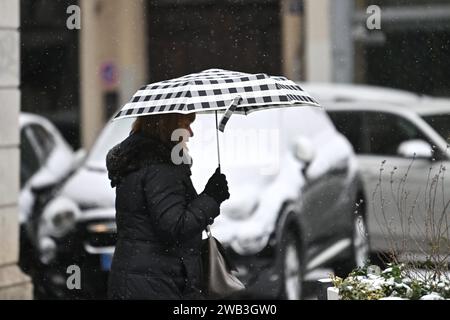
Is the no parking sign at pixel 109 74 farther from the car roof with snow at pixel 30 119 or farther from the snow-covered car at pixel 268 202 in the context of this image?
the snow-covered car at pixel 268 202

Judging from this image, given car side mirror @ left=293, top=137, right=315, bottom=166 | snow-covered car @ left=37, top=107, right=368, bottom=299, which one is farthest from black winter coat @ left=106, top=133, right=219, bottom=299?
car side mirror @ left=293, top=137, right=315, bottom=166

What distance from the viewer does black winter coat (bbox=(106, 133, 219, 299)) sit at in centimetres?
558

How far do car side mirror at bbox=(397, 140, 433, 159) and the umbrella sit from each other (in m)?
4.02

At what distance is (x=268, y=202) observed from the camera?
31.0 ft

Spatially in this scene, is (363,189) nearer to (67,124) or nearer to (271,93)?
(67,124)

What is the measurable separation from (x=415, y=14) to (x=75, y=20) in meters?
3.59

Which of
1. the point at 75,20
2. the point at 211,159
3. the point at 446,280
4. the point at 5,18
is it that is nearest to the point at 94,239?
the point at 211,159

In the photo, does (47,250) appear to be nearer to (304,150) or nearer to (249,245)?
(249,245)

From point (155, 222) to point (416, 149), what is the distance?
5.02m

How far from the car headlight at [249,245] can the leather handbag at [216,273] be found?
132 inches

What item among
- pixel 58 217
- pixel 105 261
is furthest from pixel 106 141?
pixel 105 261

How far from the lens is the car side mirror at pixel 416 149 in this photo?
10008 millimetres

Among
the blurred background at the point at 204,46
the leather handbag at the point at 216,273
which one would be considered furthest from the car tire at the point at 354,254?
the leather handbag at the point at 216,273

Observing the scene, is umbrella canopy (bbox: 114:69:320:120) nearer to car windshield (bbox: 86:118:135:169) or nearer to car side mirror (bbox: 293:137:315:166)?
car side mirror (bbox: 293:137:315:166)
